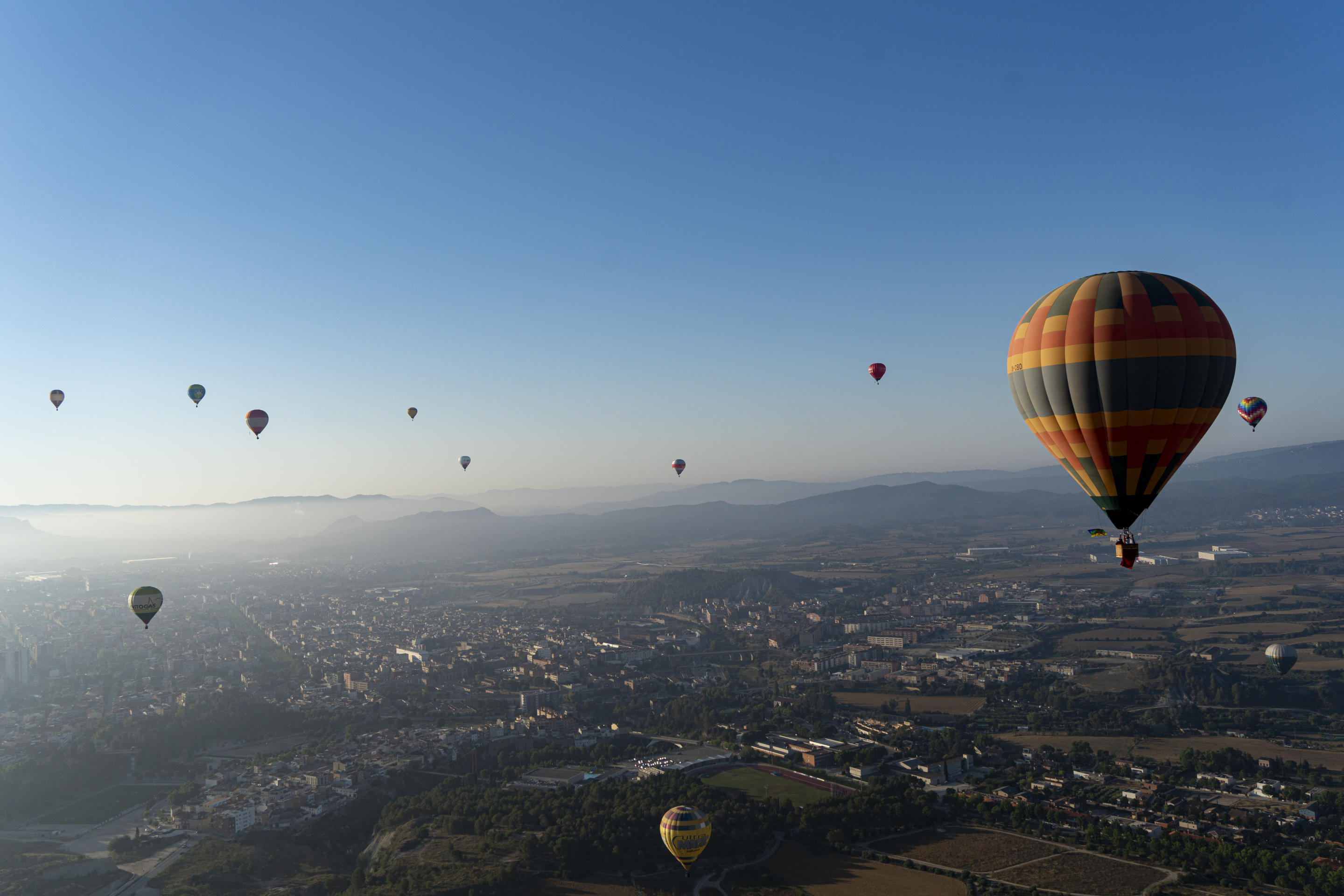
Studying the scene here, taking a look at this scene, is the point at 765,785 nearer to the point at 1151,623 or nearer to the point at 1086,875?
the point at 1086,875

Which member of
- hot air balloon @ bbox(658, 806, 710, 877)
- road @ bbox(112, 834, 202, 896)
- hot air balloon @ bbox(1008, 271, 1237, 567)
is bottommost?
road @ bbox(112, 834, 202, 896)

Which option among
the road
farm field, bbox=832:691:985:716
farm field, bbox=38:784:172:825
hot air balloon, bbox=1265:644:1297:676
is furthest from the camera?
farm field, bbox=832:691:985:716

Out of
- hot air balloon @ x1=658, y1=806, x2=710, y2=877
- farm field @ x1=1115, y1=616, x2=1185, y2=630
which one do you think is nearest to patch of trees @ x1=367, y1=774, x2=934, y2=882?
hot air balloon @ x1=658, y1=806, x2=710, y2=877

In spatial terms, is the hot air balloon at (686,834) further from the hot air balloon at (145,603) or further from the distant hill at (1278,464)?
the distant hill at (1278,464)

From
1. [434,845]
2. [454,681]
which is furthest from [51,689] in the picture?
[434,845]

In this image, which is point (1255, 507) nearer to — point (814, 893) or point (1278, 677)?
point (1278, 677)

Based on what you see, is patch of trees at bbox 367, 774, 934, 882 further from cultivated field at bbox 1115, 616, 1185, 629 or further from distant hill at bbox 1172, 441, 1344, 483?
distant hill at bbox 1172, 441, 1344, 483
